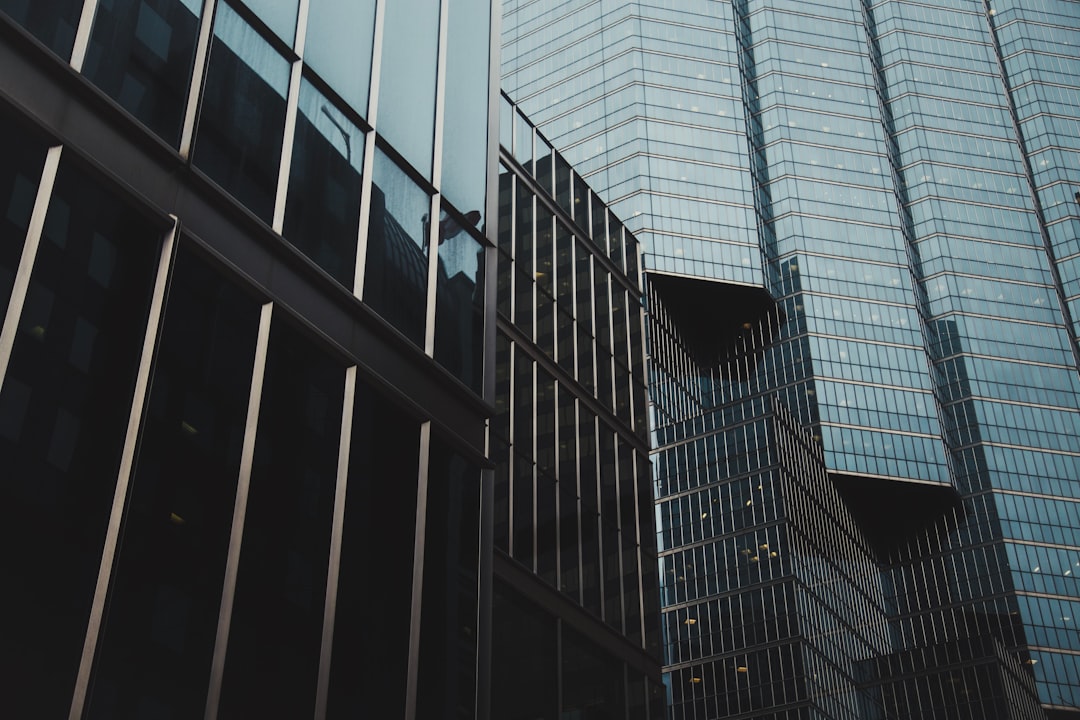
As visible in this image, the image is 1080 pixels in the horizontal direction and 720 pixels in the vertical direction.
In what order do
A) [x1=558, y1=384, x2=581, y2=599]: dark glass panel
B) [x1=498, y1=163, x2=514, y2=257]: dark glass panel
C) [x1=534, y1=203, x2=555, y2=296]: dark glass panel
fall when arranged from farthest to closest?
[x1=534, y1=203, x2=555, y2=296]: dark glass panel → [x1=498, y1=163, x2=514, y2=257]: dark glass panel → [x1=558, y1=384, x2=581, y2=599]: dark glass panel

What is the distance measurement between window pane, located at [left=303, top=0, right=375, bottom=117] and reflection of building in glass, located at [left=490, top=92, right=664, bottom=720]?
944 centimetres

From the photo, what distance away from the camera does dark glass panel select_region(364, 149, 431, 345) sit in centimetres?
1570

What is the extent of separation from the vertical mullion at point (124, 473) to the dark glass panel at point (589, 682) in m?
14.1

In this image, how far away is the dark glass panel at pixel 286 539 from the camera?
38.1 ft

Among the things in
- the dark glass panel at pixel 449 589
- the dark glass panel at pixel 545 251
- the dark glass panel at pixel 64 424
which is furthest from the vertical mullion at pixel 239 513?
the dark glass panel at pixel 545 251

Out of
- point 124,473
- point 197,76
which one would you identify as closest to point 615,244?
point 197,76

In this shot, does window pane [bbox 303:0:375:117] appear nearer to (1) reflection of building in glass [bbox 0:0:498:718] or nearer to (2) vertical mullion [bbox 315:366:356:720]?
(1) reflection of building in glass [bbox 0:0:498:718]

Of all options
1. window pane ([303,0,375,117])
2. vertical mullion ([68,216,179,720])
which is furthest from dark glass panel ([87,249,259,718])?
window pane ([303,0,375,117])

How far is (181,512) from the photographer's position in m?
11.2

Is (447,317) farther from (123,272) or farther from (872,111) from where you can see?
(872,111)

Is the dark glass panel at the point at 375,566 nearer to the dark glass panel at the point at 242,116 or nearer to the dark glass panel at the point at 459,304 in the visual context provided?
the dark glass panel at the point at 459,304

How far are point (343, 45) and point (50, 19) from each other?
17.5ft

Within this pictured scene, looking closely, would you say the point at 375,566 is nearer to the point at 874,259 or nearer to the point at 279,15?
the point at 279,15

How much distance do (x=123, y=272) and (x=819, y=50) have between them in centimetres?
14655
